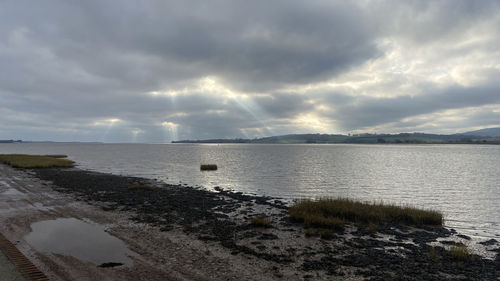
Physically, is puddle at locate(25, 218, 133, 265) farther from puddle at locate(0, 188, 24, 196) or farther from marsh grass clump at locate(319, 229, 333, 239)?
puddle at locate(0, 188, 24, 196)

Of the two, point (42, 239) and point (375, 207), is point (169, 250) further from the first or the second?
point (375, 207)

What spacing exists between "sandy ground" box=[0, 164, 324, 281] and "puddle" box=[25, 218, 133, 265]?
41 centimetres

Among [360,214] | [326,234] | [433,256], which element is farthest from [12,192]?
[433,256]

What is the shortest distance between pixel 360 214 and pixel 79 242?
20.0m

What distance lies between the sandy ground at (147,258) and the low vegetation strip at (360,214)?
8686 mm

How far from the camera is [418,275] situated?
11680mm

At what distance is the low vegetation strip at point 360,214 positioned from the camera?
20.8 metres

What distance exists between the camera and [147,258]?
1237cm

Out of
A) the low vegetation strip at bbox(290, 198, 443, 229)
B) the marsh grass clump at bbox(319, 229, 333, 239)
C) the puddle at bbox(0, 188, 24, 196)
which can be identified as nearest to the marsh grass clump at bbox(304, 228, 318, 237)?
the marsh grass clump at bbox(319, 229, 333, 239)

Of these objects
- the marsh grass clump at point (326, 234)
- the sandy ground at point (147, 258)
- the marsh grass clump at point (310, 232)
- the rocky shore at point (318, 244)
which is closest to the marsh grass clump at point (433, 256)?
the rocky shore at point (318, 244)

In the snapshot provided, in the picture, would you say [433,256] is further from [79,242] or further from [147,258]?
[79,242]

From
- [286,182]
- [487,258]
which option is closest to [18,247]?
[487,258]

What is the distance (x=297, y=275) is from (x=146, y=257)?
23.4 feet

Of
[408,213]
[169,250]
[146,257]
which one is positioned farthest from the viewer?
[408,213]
